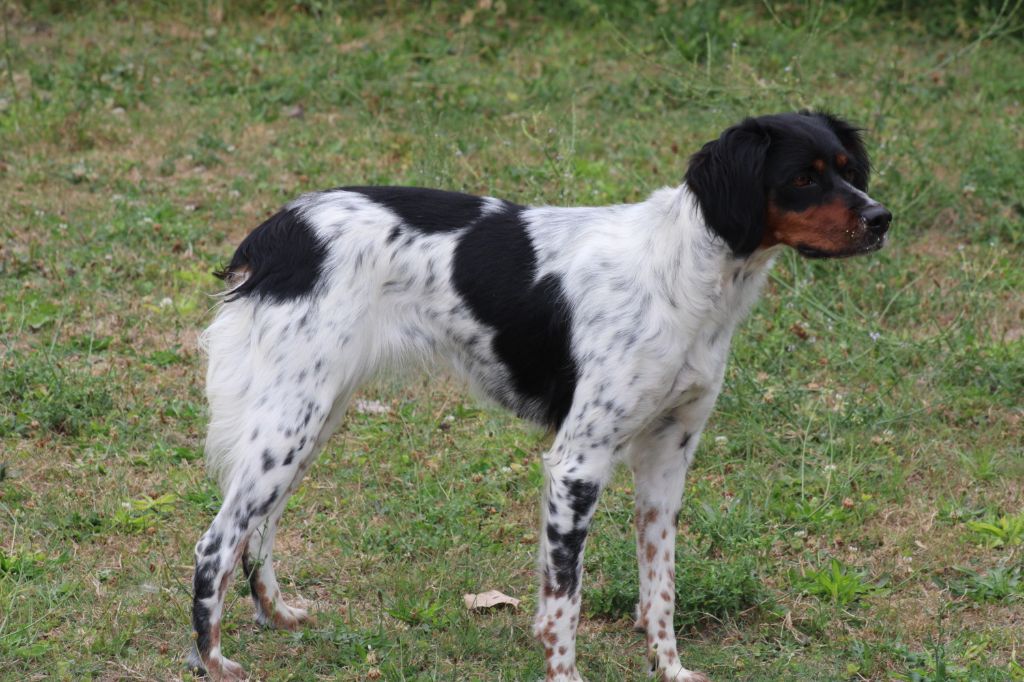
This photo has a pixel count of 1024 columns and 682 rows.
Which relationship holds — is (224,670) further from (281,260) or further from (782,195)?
(782,195)

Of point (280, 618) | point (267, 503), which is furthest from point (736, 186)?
point (280, 618)

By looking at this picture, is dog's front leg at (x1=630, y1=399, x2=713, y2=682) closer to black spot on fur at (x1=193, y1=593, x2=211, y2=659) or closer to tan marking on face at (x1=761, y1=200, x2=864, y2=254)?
tan marking on face at (x1=761, y1=200, x2=864, y2=254)

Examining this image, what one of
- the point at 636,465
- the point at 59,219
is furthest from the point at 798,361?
the point at 59,219

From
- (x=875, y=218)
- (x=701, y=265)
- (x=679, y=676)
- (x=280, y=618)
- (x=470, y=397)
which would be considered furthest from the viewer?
(x=470, y=397)

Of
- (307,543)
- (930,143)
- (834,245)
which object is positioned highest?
(834,245)

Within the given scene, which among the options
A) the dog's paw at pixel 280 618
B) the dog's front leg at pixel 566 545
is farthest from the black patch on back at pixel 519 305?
the dog's paw at pixel 280 618

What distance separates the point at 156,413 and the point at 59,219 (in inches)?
82.3

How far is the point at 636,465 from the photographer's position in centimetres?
419

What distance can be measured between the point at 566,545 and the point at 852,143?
1.51 m

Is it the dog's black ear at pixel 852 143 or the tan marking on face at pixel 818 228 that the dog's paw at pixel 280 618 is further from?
the dog's black ear at pixel 852 143

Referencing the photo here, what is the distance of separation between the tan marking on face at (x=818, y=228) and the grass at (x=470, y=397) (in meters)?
1.20

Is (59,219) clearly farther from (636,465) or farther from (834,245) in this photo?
(834,245)

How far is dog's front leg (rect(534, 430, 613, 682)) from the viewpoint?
12.8 ft

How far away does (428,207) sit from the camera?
4141 millimetres
